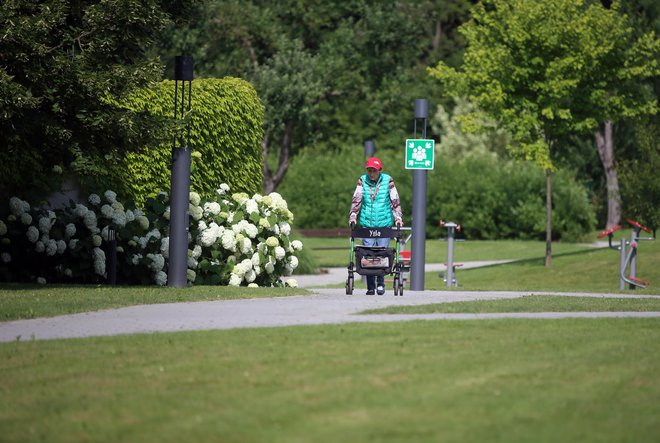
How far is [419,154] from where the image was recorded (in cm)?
2000

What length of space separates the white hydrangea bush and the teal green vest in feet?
9.09

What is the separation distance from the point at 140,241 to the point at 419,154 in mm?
4288

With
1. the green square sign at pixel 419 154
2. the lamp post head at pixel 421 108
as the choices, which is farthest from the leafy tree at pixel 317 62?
the green square sign at pixel 419 154

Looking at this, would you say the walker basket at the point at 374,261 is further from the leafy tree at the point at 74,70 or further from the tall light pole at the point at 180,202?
the leafy tree at the point at 74,70

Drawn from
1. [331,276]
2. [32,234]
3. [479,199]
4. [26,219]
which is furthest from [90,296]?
[479,199]

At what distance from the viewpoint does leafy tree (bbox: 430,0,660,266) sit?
30.3 metres

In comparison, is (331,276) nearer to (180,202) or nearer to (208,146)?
(208,146)

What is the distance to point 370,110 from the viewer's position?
47688 mm

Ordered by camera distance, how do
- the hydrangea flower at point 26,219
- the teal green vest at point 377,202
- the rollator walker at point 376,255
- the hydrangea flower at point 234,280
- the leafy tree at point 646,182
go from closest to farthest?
the rollator walker at point 376,255, the teal green vest at point 377,202, the hydrangea flower at point 26,219, the hydrangea flower at point 234,280, the leafy tree at point 646,182

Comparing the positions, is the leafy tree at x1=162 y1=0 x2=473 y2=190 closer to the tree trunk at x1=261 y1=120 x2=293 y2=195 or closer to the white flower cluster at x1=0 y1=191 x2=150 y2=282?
the tree trunk at x1=261 y1=120 x2=293 y2=195

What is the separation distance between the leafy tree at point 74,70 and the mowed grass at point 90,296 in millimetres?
1714

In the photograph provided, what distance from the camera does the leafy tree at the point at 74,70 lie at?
50.1ft

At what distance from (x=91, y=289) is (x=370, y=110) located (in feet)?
105

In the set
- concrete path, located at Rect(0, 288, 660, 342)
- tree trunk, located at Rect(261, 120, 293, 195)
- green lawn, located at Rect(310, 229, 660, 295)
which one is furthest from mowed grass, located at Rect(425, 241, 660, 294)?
tree trunk, located at Rect(261, 120, 293, 195)
